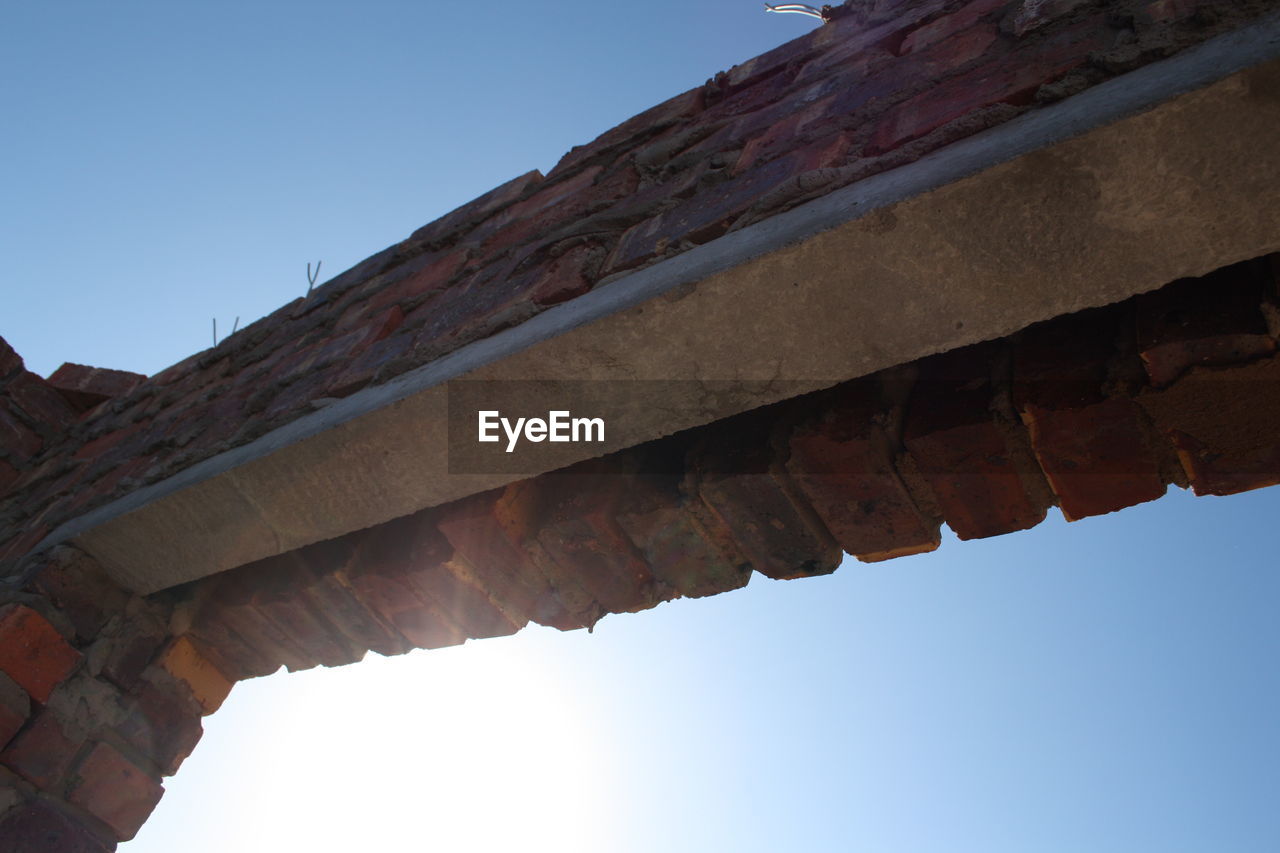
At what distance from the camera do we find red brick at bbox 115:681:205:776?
2.09m

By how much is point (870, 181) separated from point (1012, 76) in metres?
0.28

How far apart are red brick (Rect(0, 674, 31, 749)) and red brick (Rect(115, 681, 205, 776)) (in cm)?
21

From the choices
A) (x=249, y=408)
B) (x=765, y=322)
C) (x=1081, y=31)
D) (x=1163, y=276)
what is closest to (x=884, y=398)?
(x=765, y=322)

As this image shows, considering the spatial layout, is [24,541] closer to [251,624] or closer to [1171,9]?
[251,624]

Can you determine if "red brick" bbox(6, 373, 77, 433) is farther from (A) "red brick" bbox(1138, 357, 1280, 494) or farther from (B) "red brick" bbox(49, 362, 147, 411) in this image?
(A) "red brick" bbox(1138, 357, 1280, 494)

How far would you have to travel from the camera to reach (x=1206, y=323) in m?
1.13

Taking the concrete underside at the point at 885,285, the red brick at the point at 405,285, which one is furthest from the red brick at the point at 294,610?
the red brick at the point at 405,285

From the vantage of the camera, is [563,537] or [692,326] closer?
[692,326]

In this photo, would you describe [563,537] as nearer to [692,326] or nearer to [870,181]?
[692,326]

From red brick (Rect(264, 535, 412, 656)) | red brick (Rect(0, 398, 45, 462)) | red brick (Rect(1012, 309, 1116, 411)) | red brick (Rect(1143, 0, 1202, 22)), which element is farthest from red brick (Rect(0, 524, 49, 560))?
red brick (Rect(1143, 0, 1202, 22))

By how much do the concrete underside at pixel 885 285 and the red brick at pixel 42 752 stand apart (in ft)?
2.96

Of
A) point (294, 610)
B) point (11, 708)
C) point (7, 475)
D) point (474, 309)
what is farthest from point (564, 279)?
point (7, 475)

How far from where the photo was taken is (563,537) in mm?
1742

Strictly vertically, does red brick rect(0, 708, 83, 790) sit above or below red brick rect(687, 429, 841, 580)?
below
